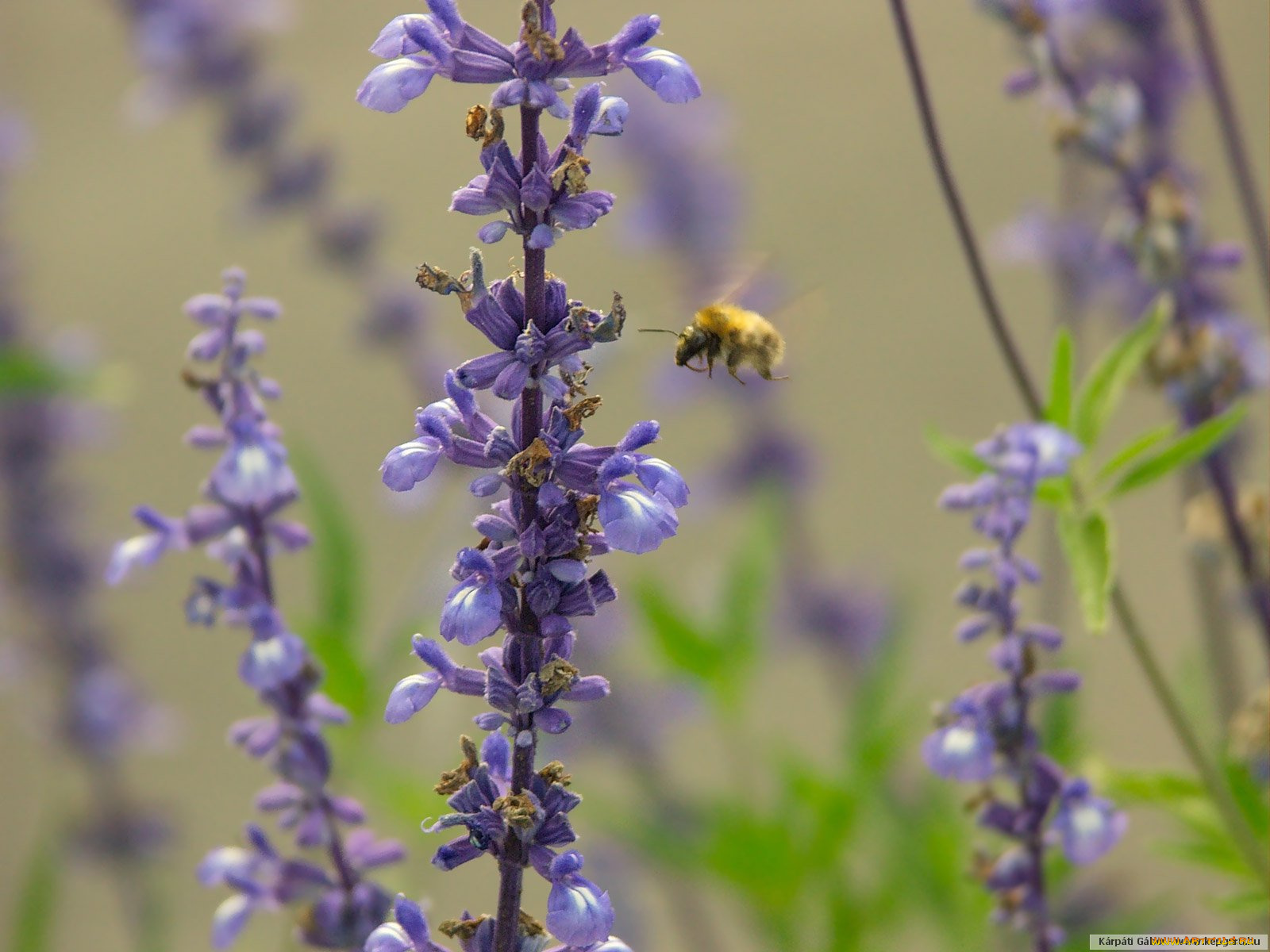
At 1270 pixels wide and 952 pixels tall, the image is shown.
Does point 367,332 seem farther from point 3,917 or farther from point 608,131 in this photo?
point 3,917

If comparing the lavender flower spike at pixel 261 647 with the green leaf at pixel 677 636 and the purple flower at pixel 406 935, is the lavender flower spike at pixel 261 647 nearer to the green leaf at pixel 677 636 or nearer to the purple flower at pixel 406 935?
the purple flower at pixel 406 935

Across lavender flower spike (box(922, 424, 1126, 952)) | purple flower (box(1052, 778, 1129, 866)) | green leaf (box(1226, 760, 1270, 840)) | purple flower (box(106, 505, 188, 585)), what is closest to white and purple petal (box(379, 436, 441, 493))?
purple flower (box(106, 505, 188, 585))

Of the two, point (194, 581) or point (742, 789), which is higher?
point (742, 789)

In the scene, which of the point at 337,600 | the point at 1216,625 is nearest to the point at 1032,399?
the point at 1216,625

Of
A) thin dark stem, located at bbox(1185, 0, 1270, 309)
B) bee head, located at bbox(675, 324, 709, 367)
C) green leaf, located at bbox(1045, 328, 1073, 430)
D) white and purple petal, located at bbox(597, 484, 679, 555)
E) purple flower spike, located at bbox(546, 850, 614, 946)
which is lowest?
purple flower spike, located at bbox(546, 850, 614, 946)

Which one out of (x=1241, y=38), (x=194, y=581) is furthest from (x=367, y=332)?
(x=1241, y=38)

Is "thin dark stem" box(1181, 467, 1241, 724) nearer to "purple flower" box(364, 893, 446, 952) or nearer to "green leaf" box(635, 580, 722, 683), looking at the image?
"green leaf" box(635, 580, 722, 683)

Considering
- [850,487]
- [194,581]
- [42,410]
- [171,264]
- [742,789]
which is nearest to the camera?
[194,581]
